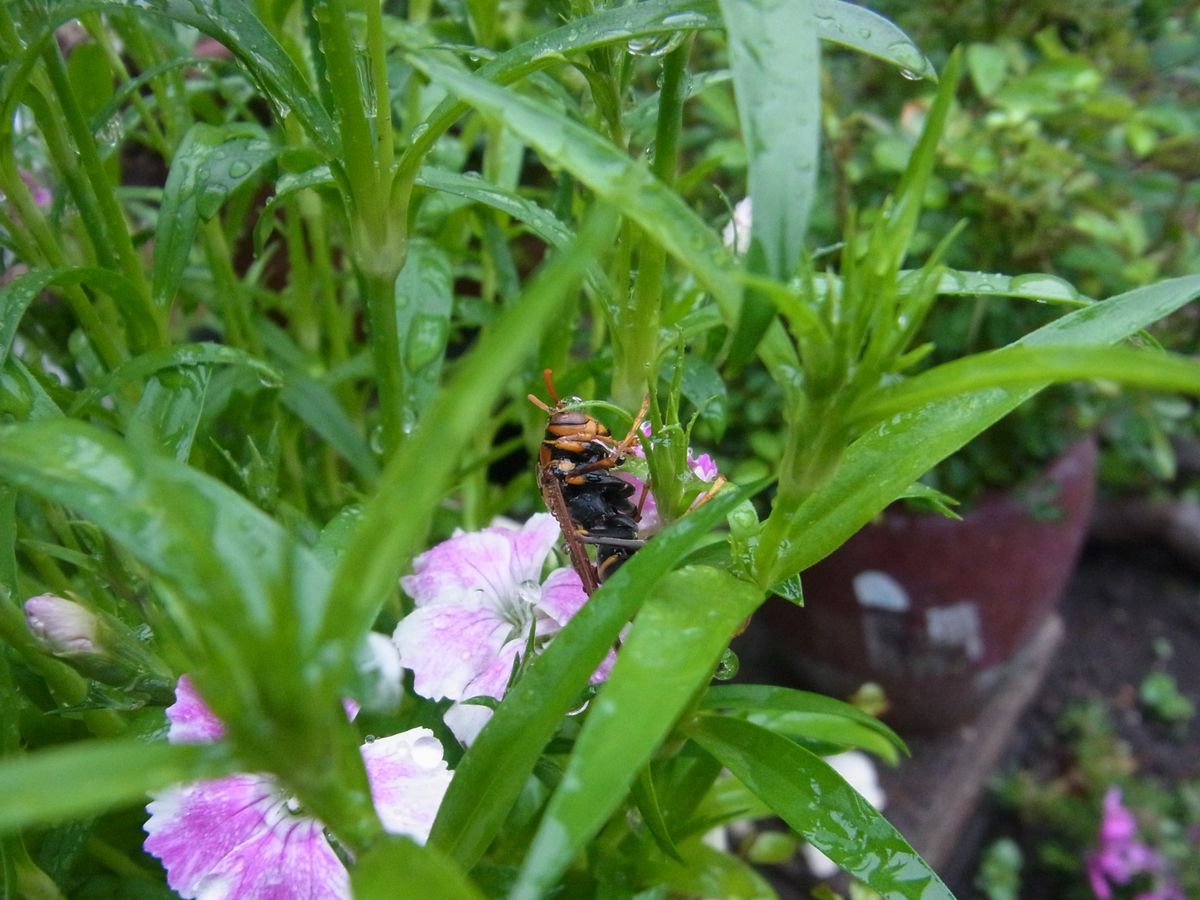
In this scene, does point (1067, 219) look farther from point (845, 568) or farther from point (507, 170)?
point (507, 170)

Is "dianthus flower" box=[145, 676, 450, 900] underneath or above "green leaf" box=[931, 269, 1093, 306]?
underneath

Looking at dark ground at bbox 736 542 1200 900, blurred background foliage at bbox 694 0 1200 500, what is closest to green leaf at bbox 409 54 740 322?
blurred background foliage at bbox 694 0 1200 500

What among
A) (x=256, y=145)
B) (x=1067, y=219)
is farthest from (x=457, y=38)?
(x=1067, y=219)

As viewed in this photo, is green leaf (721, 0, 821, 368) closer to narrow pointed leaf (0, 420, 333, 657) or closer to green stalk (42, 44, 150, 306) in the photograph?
narrow pointed leaf (0, 420, 333, 657)

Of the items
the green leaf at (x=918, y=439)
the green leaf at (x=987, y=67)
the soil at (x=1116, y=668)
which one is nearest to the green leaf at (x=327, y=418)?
the green leaf at (x=918, y=439)

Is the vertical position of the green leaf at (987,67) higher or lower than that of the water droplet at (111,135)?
lower

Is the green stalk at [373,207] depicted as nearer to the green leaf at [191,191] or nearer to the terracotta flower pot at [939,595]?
the green leaf at [191,191]
